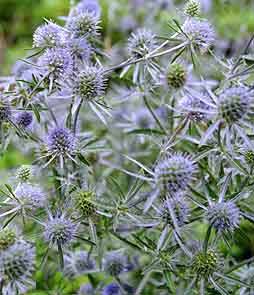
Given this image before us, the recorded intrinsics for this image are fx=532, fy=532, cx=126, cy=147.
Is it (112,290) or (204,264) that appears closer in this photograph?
(204,264)

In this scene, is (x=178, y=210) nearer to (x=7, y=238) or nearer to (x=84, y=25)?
(x=7, y=238)

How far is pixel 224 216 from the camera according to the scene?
1.03 metres

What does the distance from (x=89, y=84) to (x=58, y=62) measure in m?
0.08

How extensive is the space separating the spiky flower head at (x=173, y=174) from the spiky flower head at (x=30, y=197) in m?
0.26

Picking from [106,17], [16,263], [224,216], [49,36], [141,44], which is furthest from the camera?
[106,17]

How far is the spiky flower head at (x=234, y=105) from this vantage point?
0.96 metres

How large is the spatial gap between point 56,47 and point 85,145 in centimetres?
23

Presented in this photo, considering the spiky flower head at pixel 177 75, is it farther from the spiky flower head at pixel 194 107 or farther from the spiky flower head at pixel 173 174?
the spiky flower head at pixel 173 174

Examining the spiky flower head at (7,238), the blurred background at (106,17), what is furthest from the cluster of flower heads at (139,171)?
the blurred background at (106,17)

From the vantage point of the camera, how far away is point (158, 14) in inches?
86.3

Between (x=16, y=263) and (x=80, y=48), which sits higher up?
(x=80, y=48)

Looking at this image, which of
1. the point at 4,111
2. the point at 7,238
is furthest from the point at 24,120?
the point at 7,238

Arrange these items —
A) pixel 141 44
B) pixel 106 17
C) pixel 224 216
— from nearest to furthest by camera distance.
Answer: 1. pixel 224 216
2. pixel 141 44
3. pixel 106 17

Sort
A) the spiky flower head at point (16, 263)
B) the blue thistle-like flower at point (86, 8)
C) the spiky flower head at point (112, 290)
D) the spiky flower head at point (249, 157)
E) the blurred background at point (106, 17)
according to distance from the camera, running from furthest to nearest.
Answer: the blurred background at point (106, 17) → the blue thistle-like flower at point (86, 8) → the spiky flower head at point (112, 290) → the spiky flower head at point (249, 157) → the spiky flower head at point (16, 263)
